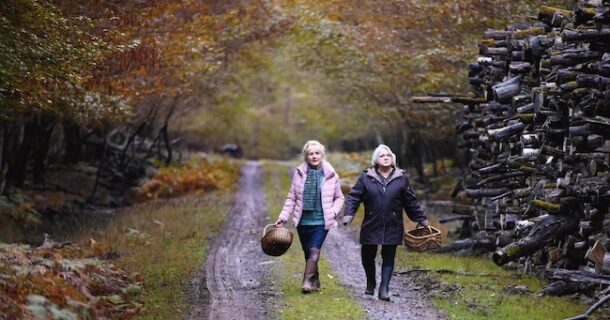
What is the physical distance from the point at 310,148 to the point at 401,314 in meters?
2.70

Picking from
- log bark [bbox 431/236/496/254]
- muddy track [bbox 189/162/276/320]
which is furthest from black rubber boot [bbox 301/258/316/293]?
log bark [bbox 431/236/496/254]

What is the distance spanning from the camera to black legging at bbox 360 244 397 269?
1096 cm

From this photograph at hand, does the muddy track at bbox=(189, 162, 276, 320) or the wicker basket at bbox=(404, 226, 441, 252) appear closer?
the muddy track at bbox=(189, 162, 276, 320)

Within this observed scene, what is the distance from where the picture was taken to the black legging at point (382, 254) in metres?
11.0

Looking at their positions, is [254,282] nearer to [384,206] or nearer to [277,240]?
[277,240]

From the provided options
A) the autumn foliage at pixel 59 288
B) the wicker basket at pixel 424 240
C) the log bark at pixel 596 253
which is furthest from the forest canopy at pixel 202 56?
the log bark at pixel 596 253

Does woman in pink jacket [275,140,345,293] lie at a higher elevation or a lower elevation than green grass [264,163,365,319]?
higher

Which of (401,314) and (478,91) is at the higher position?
(478,91)

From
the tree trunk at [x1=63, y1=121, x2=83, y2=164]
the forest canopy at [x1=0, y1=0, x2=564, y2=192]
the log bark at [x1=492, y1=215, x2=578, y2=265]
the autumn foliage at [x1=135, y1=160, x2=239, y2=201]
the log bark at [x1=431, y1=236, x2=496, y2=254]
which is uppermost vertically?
the forest canopy at [x1=0, y1=0, x2=564, y2=192]

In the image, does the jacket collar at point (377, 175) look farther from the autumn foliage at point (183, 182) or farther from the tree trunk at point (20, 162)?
the autumn foliage at point (183, 182)

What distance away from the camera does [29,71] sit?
12.2 metres

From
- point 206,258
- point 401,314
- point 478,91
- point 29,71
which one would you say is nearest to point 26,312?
point 401,314

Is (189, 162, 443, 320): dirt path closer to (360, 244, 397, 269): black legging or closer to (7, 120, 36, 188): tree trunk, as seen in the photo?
(360, 244, 397, 269): black legging

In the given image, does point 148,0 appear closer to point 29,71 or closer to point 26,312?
point 29,71
